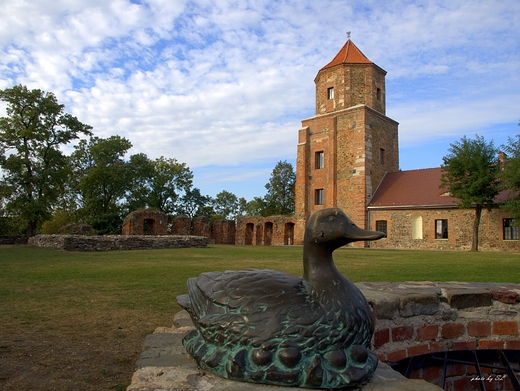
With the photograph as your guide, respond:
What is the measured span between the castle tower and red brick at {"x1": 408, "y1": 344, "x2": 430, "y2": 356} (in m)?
24.9

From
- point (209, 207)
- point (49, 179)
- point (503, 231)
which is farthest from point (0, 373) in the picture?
point (209, 207)

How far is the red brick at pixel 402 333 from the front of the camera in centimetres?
313

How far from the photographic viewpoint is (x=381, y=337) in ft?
9.95

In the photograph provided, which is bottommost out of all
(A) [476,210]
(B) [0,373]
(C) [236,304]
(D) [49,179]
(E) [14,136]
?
(B) [0,373]

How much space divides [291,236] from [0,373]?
30912mm

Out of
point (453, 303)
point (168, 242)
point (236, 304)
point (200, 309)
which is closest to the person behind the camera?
point (236, 304)

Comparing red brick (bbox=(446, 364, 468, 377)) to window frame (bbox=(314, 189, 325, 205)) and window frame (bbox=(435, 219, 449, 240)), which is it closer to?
window frame (bbox=(435, 219, 449, 240))

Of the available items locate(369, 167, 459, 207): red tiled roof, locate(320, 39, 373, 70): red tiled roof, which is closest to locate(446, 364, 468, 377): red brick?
locate(369, 167, 459, 207): red tiled roof

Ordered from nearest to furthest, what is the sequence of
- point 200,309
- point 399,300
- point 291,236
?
point 200,309
point 399,300
point 291,236

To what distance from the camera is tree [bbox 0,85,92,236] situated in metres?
26.8

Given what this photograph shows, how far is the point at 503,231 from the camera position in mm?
23297

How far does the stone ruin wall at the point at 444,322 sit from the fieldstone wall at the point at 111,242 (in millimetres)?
17858

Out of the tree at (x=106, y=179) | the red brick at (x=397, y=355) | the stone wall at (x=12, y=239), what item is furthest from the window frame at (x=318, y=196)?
the red brick at (x=397, y=355)

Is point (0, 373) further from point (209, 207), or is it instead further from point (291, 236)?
point (209, 207)
